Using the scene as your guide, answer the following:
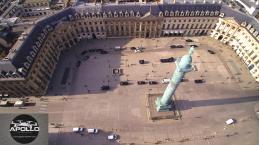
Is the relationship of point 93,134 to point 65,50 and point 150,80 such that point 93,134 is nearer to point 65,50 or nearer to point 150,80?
point 150,80

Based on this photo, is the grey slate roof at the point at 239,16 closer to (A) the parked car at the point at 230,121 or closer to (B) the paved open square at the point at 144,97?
(B) the paved open square at the point at 144,97

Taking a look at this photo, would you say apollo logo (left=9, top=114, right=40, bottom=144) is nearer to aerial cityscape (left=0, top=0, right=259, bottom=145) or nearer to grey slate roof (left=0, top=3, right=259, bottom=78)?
aerial cityscape (left=0, top=0, right=259, bottom=145)

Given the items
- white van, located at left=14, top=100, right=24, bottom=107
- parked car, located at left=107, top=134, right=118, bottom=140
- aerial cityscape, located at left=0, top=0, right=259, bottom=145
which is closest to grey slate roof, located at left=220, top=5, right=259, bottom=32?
aerial cityscape, located at left=0, top=0, right=259, bottom=145

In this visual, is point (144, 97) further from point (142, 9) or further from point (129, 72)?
point (142, 9)

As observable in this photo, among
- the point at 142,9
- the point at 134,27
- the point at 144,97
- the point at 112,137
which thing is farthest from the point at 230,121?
the point at 142,9

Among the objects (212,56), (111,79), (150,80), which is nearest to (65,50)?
(111,79)

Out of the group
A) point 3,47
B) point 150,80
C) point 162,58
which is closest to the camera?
point 3,47
